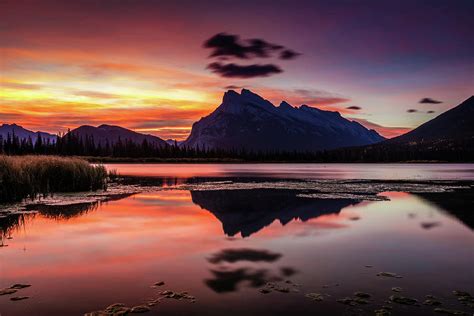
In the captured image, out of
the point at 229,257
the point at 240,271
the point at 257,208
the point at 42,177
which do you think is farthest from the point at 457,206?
the point at 42,177

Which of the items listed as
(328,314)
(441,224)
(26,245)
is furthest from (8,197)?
(441,224)

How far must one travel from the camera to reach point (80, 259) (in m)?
12.9

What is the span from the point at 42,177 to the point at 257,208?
18.2 meters

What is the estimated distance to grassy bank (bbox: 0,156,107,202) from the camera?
2531cm

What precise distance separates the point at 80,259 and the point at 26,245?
322 centimetres

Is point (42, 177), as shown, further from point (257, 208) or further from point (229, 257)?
point (229, 257)

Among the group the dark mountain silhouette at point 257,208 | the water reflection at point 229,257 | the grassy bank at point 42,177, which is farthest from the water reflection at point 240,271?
the grassy bank at point 42,177

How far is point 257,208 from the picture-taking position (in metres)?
25.5

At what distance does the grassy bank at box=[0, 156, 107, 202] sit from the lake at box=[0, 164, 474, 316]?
3777mm

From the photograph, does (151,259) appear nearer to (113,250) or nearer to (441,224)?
(113,250)

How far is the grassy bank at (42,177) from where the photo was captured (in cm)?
2531

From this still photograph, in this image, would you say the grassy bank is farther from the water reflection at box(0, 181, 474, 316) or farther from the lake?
the water reflection at box(0, 181, 474, 316)

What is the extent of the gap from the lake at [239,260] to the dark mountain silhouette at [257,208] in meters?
0.19

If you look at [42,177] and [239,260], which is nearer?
[239,260]
